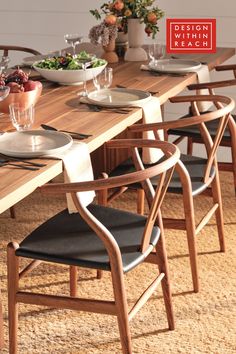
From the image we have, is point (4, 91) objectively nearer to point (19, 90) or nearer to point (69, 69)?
point (19, 90)

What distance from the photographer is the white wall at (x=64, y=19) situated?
495 cm

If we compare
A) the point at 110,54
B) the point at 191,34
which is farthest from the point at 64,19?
the point at 110,54

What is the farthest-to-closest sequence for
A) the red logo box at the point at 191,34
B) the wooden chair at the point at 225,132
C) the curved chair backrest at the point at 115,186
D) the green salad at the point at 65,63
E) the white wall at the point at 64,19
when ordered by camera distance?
the white wall at the point at 64,19 < the red logo box at the point at 191,34 < the wooden chair at the point at 225,132 < the green salad at the point at 65,63 < the curved chair backrest at the point at 115,186

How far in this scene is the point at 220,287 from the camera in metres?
3.13

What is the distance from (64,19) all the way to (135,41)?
5.06 feet

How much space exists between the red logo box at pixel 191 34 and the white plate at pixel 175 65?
85 cm

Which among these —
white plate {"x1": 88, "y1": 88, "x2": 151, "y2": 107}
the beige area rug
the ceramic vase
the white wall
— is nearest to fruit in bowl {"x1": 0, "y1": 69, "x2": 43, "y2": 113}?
white plate {"x1": 88, "y1": 88, "x2": 151, "y2": 107}

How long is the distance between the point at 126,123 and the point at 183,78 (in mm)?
832

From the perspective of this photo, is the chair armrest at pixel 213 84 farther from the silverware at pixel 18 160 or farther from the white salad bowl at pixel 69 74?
the silverware at pixel 18 160

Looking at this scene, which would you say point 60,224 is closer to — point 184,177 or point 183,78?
point 184,177

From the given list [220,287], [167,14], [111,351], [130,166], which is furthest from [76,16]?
[111,351]

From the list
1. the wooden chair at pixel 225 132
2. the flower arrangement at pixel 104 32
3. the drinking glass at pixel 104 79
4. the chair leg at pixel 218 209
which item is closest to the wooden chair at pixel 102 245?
the drinking glass at pixel 104 79

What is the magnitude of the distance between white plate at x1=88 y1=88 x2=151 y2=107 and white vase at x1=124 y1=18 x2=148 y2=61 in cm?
81

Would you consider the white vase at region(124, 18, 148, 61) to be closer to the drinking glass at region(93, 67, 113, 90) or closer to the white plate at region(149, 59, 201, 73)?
the white plate at region(149, 59, 201, 73)
